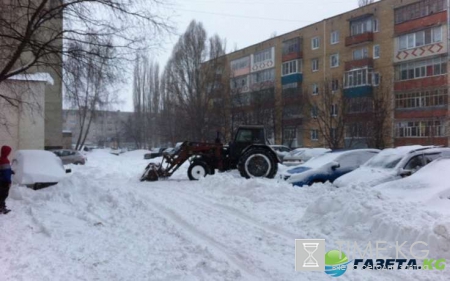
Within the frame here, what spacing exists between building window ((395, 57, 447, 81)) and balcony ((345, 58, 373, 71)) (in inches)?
112

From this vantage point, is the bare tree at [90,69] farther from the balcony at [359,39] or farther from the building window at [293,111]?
the balcony at [359,39]

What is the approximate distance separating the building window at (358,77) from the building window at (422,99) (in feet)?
10.8

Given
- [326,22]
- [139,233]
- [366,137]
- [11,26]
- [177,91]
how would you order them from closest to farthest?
[139,233] < [11,26] < [366,137] < [177,91] < [326,22]

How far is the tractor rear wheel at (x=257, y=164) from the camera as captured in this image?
1695 cm

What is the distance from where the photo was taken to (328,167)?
13.3 m

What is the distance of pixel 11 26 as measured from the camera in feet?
33.4

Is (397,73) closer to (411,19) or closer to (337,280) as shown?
(411,19)

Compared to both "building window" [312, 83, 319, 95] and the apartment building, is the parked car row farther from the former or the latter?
"building window" [312, 83, 319, 95]

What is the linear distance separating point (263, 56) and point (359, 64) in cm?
1643

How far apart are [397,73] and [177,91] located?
2202 cm

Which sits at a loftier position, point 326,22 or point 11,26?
point 326,22

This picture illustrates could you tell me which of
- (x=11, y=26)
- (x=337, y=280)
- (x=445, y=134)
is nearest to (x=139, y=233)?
(x=337, y=280)

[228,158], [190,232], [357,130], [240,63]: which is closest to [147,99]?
[240,63]

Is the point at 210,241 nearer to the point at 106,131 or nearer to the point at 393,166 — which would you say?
the point at 393,166
